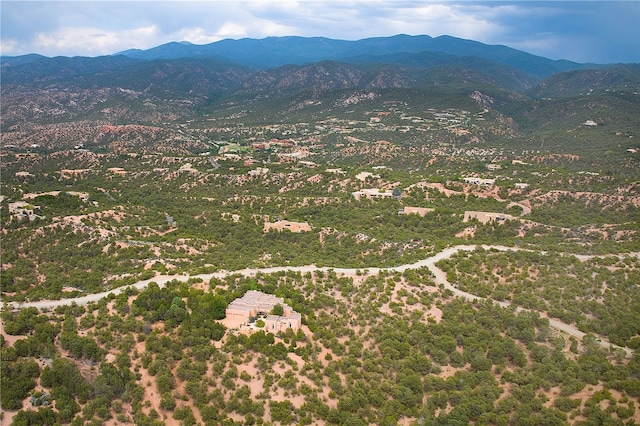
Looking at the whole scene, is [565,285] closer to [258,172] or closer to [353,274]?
[353,274]

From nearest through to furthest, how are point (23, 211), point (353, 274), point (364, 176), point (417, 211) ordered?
point (353, 274) → point (23, 211) → point (417, 211) → point (364, 176)

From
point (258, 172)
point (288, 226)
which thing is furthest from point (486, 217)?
point (258, 172)

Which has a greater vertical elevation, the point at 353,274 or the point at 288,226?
the point at 353,274

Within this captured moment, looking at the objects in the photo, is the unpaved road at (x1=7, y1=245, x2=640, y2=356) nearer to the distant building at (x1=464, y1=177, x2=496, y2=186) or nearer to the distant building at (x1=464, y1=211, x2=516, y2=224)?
the distant building at (x1=464, y1=211, x2=516, y2=224)

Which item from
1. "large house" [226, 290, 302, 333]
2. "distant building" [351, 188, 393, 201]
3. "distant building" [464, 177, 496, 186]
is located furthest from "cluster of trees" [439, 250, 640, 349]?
"distant building" [464, 177, 496, 186]

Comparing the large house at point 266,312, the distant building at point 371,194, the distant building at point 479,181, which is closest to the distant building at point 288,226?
the distant building at point 371,194

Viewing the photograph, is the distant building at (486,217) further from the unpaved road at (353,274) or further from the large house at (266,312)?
the large house at (266,312)

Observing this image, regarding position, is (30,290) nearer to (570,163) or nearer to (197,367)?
(197,367)

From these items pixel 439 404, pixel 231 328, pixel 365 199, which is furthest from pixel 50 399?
pixel 365 199
